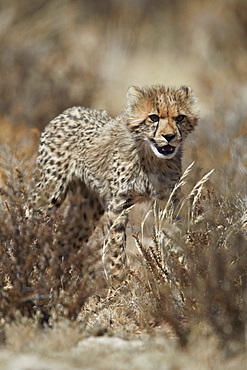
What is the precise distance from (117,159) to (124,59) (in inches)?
432

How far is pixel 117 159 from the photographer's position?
6.12m

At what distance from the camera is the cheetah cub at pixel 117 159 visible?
5.64 m

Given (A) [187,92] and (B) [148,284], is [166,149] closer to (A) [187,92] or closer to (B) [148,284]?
(A) [187,92]

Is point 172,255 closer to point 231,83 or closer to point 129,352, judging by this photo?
point 129,352

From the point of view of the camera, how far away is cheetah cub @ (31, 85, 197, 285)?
18.5 feet

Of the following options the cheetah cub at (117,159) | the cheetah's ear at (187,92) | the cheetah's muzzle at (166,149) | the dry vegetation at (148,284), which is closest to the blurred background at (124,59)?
the dry vegetation at (148,284)

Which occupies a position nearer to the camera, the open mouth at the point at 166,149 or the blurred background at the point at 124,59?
the open mouth at the point at 166,149

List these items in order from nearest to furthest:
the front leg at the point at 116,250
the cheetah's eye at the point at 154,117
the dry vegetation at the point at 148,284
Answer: the dry vegetation at the point at 148,284, the cheetah's eye at the point at 154,117, the front leg at the point at 116,250

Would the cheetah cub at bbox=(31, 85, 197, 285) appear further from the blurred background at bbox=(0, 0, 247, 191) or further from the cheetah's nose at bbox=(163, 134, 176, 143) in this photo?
the blurred background at bbox=(0, 0, 247, 191)

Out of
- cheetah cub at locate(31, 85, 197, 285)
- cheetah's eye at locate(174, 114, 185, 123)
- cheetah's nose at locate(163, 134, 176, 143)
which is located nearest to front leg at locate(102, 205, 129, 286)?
cheetah cub at locate(31, 85, 197, 285)

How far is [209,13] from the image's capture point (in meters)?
18.3

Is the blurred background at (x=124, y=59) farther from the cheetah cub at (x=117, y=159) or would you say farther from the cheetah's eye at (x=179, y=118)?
the cheetah's eye at (x=179, y=118)

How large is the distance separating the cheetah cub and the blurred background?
2.42ft

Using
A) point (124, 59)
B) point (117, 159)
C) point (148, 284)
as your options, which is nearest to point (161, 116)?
point (117, 159)
